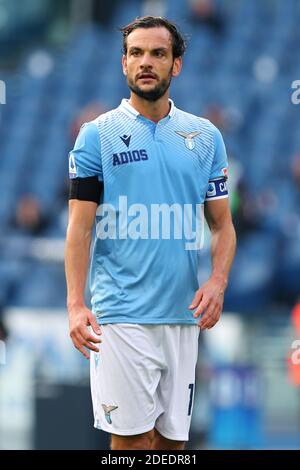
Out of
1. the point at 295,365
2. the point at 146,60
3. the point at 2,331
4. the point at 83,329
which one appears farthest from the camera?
the point at 2,331

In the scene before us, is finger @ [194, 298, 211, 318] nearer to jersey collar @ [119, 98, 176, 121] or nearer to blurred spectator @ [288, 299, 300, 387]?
jersey collar @ [119, 98, 176, 121]

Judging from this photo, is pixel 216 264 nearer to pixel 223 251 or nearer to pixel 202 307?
pixel 223 251

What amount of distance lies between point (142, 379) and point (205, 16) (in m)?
12.2

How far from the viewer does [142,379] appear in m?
4.63

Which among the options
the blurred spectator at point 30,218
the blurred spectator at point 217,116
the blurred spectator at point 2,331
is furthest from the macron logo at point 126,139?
the blurred spectator at point 30,218

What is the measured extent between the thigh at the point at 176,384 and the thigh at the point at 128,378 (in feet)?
0.19

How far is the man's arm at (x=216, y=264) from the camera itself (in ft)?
15.2

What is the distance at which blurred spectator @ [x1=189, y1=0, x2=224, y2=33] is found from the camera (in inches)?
645

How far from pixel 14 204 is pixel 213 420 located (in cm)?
422

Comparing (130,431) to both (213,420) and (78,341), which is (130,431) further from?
(213,420)

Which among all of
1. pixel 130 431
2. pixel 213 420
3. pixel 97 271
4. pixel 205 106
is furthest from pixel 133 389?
pixel 205 106

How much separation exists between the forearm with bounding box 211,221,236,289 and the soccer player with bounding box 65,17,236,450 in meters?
0.01

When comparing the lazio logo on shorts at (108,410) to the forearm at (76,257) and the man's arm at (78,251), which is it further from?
the forearm at (76,257)

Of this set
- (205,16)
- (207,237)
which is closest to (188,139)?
(207,237)
